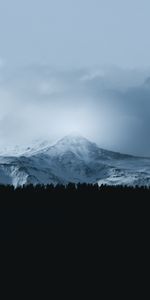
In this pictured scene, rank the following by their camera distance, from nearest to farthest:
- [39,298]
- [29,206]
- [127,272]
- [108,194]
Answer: [39,298] < [127,272] < [29,206] < [108,194]

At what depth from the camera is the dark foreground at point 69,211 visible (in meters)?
152

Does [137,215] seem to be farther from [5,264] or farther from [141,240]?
[5,264]

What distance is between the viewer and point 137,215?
6275 inches

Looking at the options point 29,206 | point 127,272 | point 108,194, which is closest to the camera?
point 127,272

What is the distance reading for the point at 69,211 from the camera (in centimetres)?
16325

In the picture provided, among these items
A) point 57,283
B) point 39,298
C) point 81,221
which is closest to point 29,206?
point 81,221

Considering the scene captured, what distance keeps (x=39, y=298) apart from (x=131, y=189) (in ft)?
191

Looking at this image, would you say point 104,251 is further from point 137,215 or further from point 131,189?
point 131,189

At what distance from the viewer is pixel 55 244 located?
147500mm

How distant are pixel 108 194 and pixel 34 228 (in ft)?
79.7

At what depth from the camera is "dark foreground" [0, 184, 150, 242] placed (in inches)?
5974

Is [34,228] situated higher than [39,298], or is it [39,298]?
[34,228]

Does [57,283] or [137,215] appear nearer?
[57,283]

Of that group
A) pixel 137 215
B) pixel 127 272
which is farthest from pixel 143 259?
pixel 137 215
